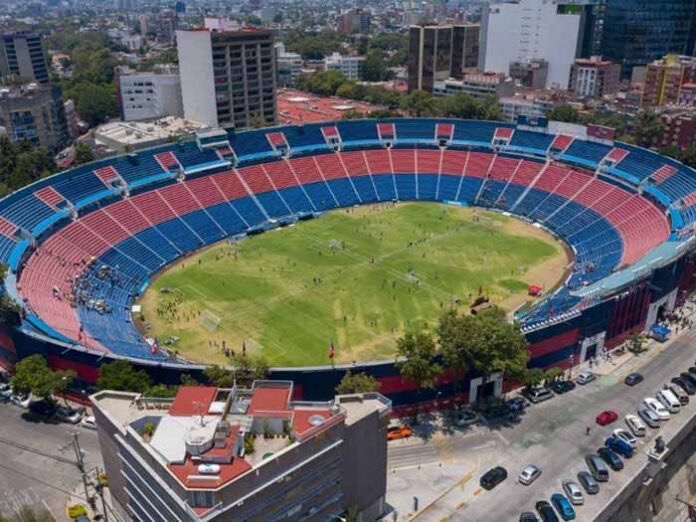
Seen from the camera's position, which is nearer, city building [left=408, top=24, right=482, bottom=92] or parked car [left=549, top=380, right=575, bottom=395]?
parked car [left=549, top=380, right=575, bottom=395]

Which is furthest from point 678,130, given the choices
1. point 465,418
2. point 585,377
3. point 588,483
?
point 588,483

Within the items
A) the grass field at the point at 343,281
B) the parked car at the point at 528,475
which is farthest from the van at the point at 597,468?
the grass field at the point at 343,281

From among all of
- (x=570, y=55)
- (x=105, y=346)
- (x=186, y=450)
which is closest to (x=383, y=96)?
(x=570, y=55)

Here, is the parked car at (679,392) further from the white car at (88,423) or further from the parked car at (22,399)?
the parked car at (22,399)

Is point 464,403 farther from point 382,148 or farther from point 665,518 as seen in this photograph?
point 382,148

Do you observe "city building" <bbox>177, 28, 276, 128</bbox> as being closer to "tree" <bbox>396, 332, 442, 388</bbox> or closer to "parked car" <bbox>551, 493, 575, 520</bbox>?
"tree" <bbox>396, 332, 442, 388</bbox>

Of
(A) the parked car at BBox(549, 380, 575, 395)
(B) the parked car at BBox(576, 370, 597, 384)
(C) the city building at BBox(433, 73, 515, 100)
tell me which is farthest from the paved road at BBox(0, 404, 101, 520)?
(C) the city building at BBox(433, 73, 515, 100)
